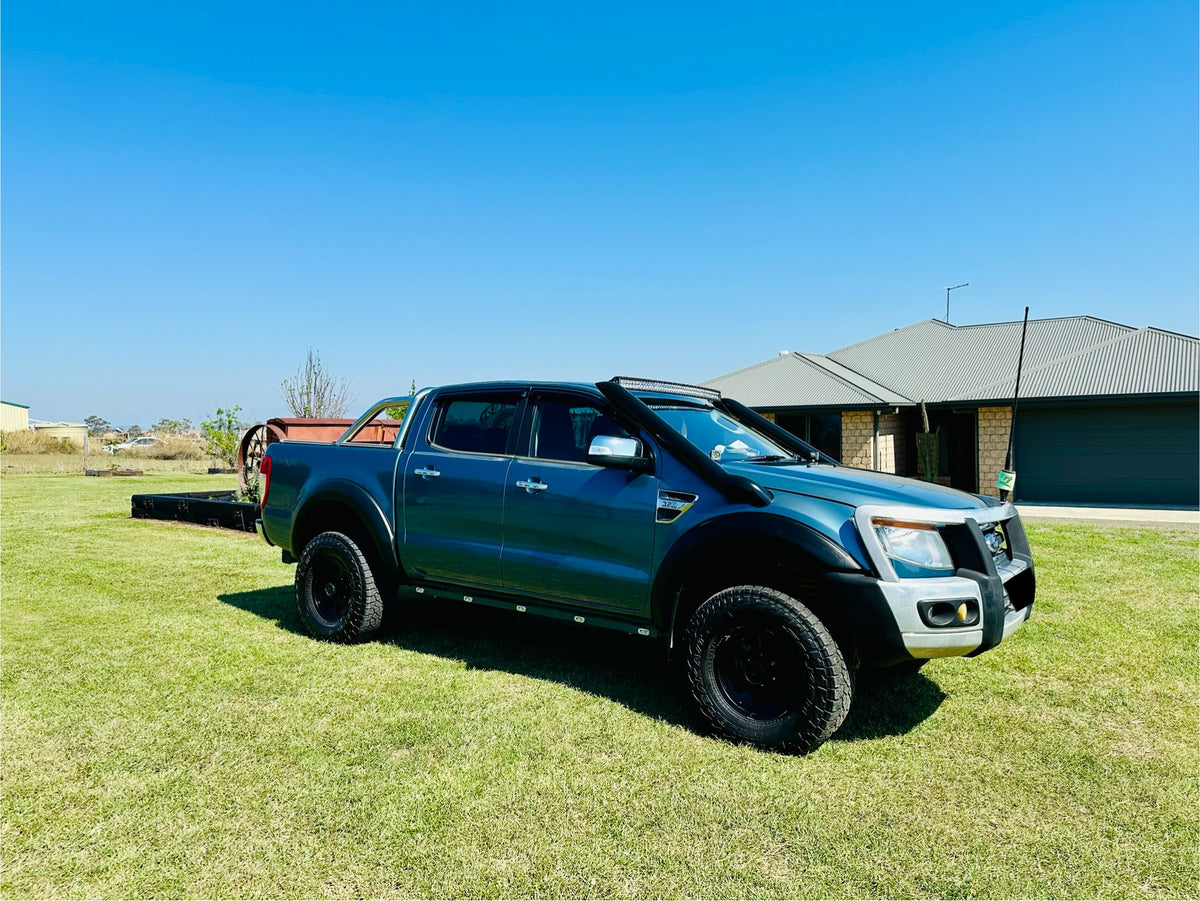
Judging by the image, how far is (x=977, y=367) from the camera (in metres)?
20.3

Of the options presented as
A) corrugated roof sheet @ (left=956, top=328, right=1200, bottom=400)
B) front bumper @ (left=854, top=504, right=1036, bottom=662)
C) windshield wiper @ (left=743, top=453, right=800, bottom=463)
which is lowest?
front bumper @ (left=854, top=504, right=1036, bottom=662)

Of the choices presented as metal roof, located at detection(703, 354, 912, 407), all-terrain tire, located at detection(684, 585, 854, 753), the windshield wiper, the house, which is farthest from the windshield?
the house

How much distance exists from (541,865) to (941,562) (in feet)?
7.54

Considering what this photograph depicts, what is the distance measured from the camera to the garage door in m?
16.7

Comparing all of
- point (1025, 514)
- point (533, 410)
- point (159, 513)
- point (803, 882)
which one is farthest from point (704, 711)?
point (1025, 514)

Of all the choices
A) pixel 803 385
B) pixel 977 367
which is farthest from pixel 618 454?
pixel 977 367

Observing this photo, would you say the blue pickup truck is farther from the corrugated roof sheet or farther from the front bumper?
the corrugated roof sheet

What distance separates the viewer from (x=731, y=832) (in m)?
2.91

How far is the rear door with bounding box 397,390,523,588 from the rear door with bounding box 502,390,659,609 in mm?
138

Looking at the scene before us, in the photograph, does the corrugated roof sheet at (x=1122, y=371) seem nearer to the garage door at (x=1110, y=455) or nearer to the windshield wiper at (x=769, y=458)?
the garage door at (x=1110, y=455)

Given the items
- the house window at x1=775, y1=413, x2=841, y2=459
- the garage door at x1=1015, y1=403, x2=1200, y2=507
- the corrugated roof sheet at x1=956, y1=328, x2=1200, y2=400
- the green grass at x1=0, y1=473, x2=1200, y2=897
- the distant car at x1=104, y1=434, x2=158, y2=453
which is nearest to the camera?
the green grass at x1=0, y1=473, x2=1200, y2=897

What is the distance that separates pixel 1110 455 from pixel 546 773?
18552mm

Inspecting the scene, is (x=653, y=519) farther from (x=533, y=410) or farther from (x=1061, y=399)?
(x=1061, y=399)

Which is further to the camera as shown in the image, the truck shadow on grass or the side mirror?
the truck shadow on grass
